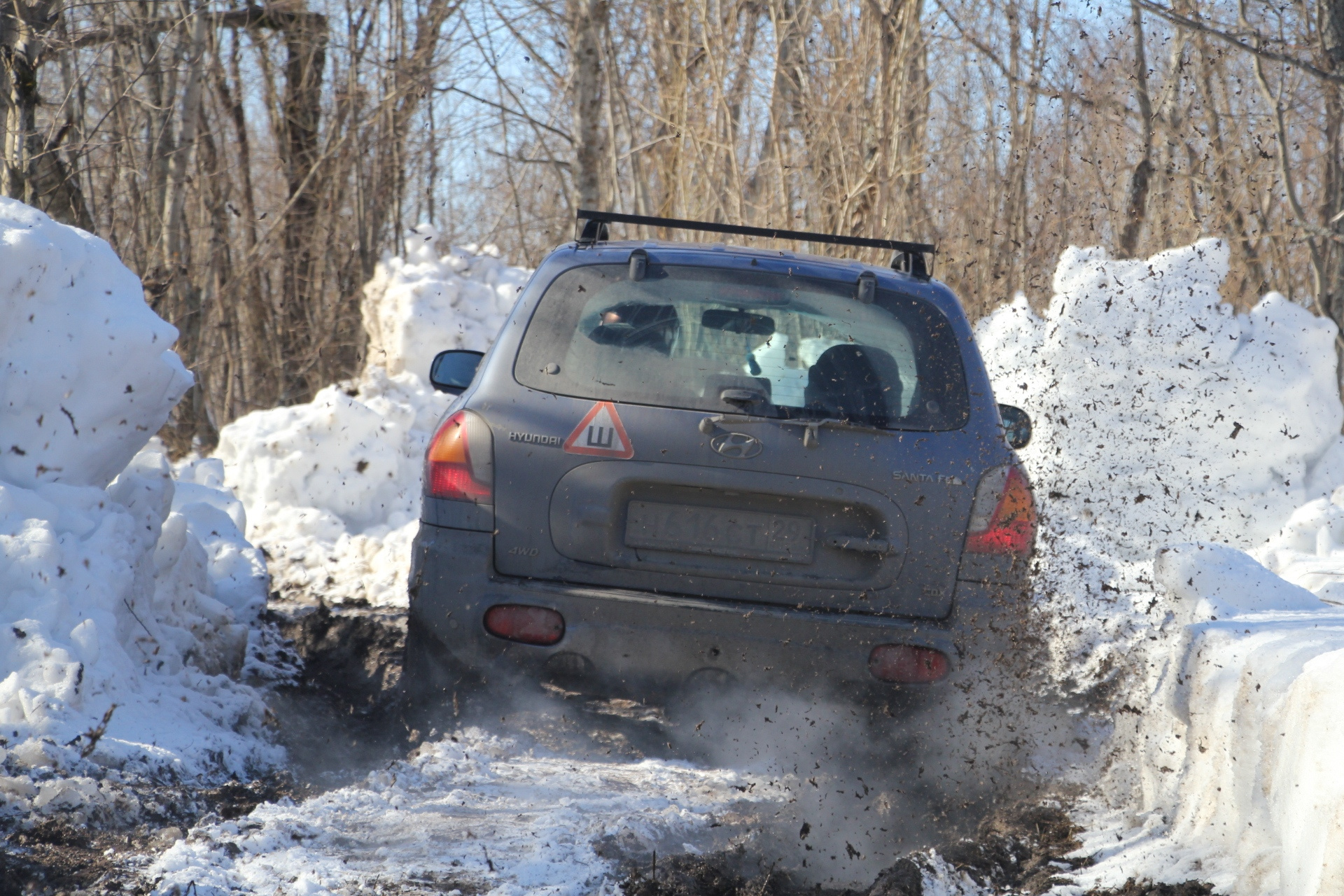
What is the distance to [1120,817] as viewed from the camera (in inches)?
143

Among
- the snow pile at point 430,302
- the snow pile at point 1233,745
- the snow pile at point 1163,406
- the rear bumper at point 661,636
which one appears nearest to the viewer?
the snow pile at point 1233,745

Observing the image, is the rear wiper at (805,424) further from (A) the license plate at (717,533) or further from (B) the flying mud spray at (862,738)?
(B) the flying mud spray at (862,738)

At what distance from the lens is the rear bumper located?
3621 mm

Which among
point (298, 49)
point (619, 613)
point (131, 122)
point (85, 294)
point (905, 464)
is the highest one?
point (298, 49)

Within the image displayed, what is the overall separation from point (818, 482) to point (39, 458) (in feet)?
8.82

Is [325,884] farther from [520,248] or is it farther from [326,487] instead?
[520,248]

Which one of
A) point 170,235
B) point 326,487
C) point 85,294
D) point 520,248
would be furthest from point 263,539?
point 520,248

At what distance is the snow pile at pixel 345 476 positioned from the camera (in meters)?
7.46

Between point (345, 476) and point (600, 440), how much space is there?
5.35 m

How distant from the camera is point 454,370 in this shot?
4770 mm

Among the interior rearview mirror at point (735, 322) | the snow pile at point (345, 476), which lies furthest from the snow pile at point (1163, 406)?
the snow pile at point (345, 476)

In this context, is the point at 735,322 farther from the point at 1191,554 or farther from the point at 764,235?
the point at 1191,554

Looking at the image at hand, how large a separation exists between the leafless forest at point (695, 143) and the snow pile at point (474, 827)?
6661 mm

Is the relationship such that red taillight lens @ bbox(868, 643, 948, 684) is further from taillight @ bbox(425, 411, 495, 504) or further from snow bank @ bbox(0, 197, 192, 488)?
snow bank @ bbox(0, 197, 192, 488)
